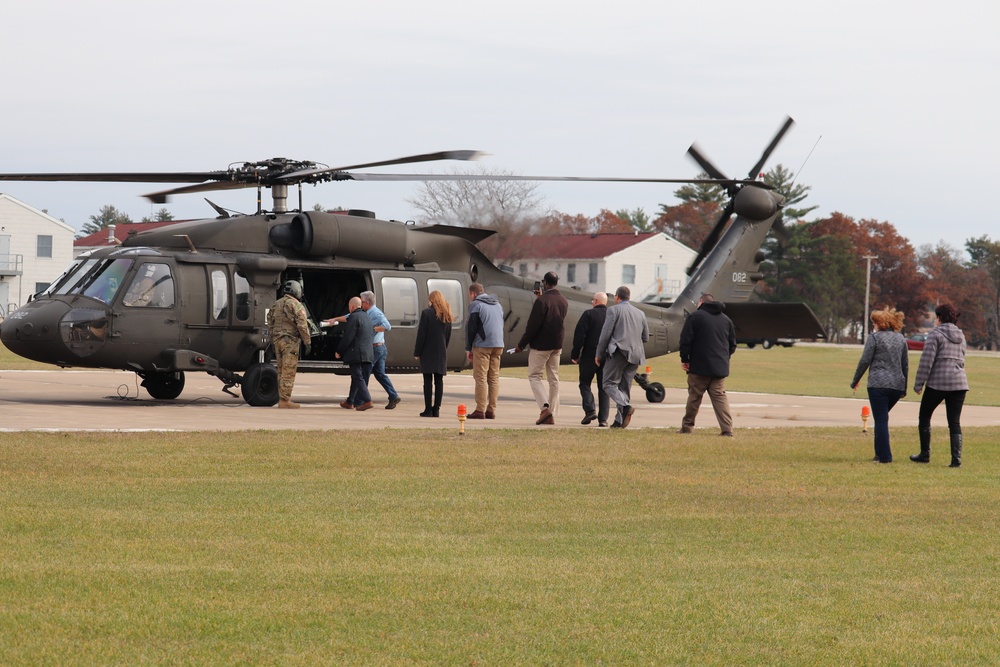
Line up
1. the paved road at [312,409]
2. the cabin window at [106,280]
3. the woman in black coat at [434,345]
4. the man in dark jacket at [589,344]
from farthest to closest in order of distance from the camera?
1. the cabin window at [106,280]
2. the woman in black coat at [434,345]
3. the man in dark jacket at [589,344]
4. the paved road at [312,409]

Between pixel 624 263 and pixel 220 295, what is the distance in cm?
8200

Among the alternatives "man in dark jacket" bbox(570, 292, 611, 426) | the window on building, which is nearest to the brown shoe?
"man in dark jacket" bbox(570, 292, 611, 426)

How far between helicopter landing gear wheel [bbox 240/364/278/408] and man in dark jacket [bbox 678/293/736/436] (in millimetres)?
6798

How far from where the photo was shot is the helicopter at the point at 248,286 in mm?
18969

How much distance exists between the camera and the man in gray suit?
56.5ft

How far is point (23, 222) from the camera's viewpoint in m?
85.5

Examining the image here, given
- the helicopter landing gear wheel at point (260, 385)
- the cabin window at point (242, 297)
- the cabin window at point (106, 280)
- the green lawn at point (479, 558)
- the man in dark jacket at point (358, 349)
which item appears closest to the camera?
the green lawn at point (479, 558)

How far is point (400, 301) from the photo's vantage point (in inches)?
866

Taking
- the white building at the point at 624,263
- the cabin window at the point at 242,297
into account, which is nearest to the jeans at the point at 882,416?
the cabin window at the point at 242,297

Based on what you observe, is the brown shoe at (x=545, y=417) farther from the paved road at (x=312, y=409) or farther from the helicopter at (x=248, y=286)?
the helicopter at (x=248, y=286)

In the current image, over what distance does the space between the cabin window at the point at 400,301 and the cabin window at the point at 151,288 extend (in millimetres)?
3711

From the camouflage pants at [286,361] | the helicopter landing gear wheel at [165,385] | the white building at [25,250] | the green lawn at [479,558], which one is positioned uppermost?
the white building at [25,250]

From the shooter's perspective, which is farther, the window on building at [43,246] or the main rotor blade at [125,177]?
the window on building at [43,246]

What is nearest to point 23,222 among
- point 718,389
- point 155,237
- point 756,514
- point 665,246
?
point 665,246
